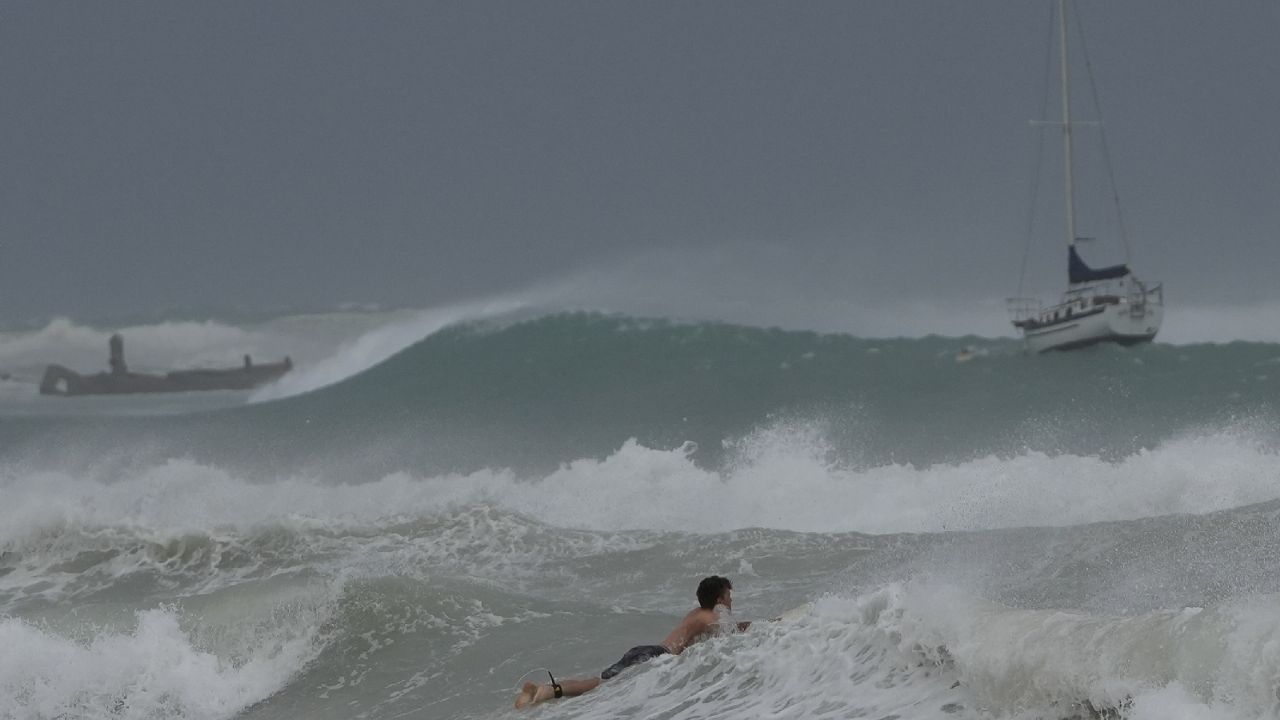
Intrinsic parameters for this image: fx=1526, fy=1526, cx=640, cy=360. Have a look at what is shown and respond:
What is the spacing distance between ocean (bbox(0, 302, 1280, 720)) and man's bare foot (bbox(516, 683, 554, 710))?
19 centimetres

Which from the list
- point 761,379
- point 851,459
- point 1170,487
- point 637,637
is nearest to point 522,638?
point 637,637

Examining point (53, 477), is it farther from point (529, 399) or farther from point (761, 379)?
point (761, 379)

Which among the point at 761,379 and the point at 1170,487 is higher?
the point at 761,379

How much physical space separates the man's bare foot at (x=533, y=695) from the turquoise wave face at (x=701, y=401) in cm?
1139

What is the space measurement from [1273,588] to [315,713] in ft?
20.5

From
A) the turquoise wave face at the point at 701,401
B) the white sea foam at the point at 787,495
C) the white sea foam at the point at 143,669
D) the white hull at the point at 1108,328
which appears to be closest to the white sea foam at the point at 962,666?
the white sea foam at the point at 143,669

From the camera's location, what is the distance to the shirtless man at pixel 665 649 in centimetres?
857

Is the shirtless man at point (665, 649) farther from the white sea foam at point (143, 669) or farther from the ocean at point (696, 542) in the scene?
the white sea foam at point (143, 669)

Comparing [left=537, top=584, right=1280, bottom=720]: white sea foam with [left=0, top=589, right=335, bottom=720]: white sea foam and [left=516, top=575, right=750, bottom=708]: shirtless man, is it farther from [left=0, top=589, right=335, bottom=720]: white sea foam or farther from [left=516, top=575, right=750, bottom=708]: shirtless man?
[left=0, top=589, right=335, bottom=720]: white sea foam

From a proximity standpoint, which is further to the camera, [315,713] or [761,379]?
[761,379]

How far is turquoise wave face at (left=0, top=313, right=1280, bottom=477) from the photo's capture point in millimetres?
21734

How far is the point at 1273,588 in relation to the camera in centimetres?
973

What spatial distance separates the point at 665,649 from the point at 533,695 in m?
0.80

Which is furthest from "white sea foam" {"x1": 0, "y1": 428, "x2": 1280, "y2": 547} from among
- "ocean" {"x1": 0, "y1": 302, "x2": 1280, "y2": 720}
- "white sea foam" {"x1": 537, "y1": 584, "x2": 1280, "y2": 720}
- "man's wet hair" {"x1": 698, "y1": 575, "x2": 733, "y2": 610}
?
"white sea foam" {"x1": 537, "y1": 584, "x2": 1280, "y2": 720}
